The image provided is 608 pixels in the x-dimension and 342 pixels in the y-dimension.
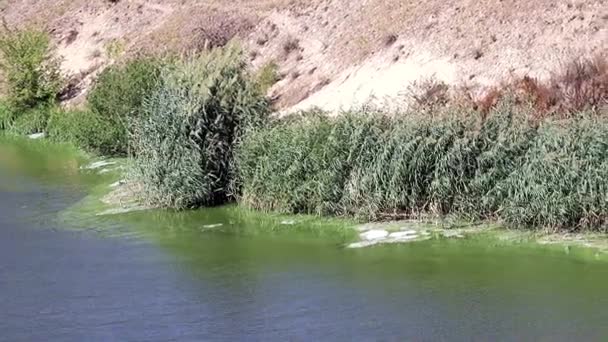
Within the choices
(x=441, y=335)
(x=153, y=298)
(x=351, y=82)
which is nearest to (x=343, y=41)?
(x=351, y=82)

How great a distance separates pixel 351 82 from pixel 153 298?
44.9 feet

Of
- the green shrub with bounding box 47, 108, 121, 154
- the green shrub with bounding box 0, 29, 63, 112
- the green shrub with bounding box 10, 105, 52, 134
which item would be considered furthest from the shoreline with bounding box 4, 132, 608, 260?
the green shrub with bounding box 0, 29, 63, 112

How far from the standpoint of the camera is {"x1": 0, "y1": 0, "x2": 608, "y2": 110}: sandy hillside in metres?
28.0

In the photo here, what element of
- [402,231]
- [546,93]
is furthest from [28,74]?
[402,231]

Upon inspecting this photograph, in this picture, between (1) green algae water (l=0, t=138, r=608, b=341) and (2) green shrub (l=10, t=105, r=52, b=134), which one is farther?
(2) green shrub (l=10, t=105, r=52, b=134)

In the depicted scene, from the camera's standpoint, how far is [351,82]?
3025 centimetres

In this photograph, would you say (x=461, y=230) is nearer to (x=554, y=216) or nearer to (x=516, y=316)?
(x=554, y=216)

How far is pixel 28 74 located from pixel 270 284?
23.7m

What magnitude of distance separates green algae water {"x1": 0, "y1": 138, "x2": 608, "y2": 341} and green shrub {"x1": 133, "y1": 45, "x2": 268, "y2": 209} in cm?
49

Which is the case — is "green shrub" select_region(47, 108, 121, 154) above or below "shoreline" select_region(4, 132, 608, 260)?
above

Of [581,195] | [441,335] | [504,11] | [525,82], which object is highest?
[504,11]

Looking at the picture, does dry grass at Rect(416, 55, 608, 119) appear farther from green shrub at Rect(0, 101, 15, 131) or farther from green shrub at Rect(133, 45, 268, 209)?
green shrub at Rect(0, 101, 15, 131)

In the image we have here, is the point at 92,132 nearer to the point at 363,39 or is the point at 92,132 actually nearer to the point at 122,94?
the point at 122,94

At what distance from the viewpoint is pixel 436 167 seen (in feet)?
67.8
